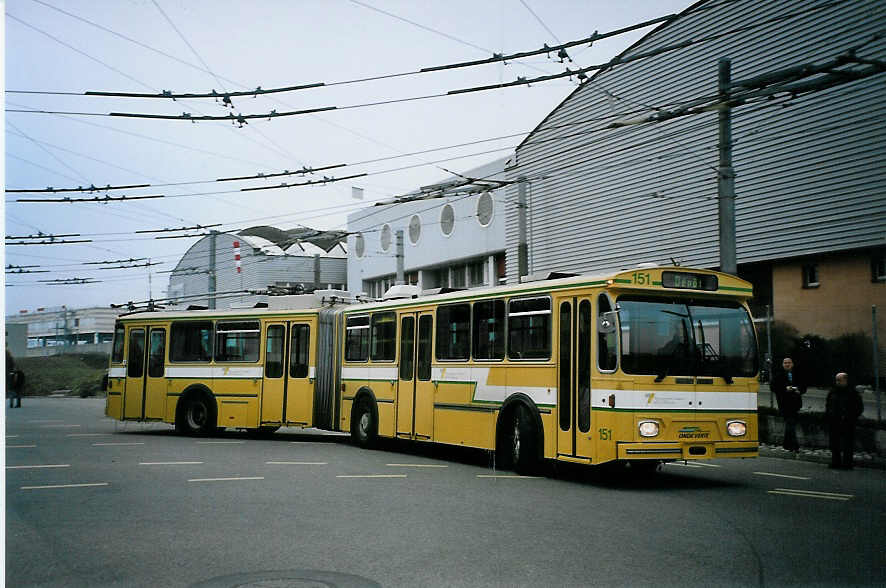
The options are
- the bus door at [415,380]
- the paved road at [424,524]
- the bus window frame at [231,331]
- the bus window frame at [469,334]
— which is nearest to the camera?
the paved road at [424,524]

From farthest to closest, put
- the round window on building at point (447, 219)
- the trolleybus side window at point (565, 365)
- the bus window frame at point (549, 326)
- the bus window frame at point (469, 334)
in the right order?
the round window on building at point (447, 219) → the bus window frame at point (469, 334) → the bus window frame at point (549, 326) → the trolleybus side window at point (565, 365)

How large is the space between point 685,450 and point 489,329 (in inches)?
153

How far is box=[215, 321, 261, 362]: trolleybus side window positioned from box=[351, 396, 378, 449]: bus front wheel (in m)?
3.40

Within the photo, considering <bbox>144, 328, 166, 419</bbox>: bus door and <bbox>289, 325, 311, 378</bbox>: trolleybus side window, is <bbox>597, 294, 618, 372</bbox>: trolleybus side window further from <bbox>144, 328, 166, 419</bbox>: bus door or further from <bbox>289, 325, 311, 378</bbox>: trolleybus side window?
<bbox>144, 328, 166, 419</bbox>: bus door

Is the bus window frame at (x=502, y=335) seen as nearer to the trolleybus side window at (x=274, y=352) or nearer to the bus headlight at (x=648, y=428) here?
the bus headlight at (x=648, y=428)

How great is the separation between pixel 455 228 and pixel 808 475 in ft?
117

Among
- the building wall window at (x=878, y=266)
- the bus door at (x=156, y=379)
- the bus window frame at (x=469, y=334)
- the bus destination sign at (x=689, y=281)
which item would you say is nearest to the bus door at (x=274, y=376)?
the bus door at (x=156, y=379)

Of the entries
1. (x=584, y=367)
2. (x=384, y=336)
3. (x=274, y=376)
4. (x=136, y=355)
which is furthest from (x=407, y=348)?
(x=136, y=355)

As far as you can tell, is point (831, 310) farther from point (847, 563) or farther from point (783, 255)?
point (847, 563)

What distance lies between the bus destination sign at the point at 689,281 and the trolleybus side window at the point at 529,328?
1.72m

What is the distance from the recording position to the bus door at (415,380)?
54.2 ft

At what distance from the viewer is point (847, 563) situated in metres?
7.37

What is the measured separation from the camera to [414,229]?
5319 cm

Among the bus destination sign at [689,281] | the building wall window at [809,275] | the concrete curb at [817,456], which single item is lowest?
the concrete curb at [817,456]
